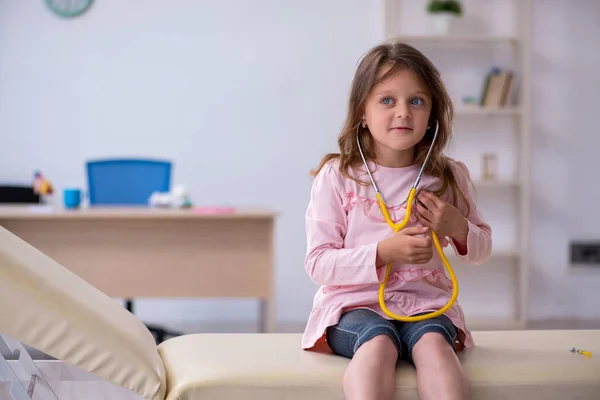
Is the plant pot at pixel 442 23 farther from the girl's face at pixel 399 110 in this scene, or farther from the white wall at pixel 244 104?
the girl's face at pixel 399 110

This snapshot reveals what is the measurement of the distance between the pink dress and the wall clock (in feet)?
10.6

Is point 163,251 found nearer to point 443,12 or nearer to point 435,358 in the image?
point 435,358

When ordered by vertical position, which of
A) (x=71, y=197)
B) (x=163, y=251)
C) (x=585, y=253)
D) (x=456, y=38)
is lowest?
(x=585, y=253)

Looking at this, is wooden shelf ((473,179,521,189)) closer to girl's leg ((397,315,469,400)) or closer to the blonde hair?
the blonde hair

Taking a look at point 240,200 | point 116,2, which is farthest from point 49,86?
point 240,200

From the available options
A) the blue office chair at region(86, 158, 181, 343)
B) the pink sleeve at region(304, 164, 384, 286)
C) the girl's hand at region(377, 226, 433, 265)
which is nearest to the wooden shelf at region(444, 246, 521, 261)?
the blue office chair at region(86, 158, 181, 343)

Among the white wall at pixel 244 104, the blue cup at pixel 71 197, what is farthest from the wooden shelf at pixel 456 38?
the blue cup at pixel 71 197

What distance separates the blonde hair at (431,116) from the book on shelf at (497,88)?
2875 mm

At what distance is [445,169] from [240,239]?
1732 mm

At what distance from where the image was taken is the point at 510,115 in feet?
14.7

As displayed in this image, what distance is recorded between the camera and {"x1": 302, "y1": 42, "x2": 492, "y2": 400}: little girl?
4.45 ft

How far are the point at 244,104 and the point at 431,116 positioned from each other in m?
2.98

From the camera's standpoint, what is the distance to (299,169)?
4.46 metres

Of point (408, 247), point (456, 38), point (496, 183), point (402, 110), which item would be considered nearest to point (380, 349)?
point (408, 247)
